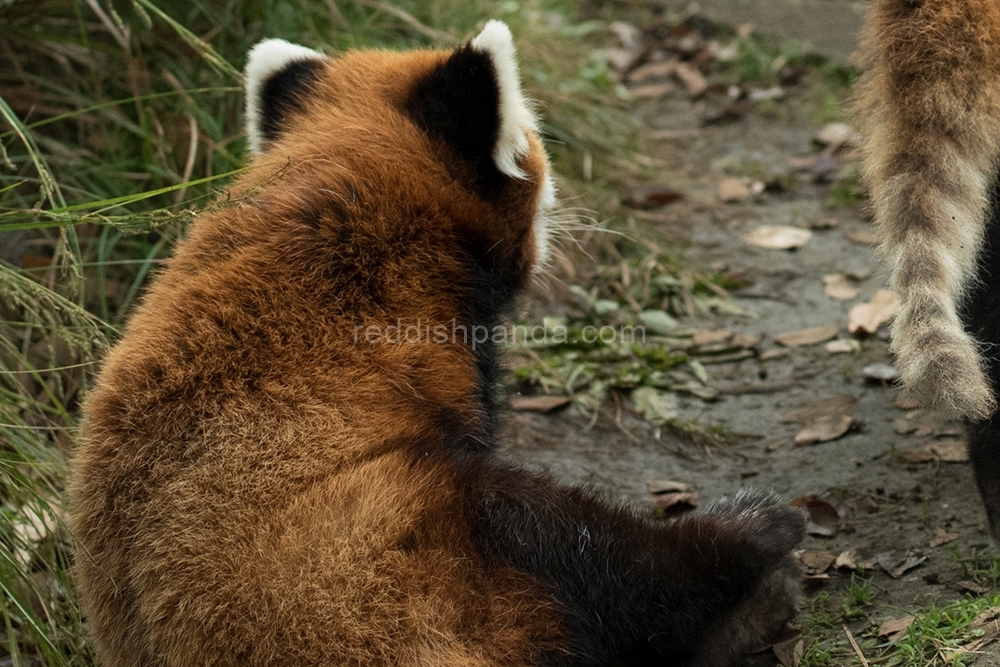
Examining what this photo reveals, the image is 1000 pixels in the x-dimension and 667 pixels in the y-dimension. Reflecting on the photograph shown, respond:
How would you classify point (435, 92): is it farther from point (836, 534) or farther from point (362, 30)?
point (362, 30)

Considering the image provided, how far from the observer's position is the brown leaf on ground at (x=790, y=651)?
3.02m

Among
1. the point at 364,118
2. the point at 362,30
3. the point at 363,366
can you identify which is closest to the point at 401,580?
the point at 363,366

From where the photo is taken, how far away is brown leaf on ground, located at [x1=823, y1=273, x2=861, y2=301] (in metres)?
5.36

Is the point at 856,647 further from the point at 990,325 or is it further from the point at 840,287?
the point at 840,287

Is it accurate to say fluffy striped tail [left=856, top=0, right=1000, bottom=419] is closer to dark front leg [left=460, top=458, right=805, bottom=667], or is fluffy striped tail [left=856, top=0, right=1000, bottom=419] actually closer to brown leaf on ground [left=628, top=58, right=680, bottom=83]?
dark front leg [left=460, top=458, right=805, bottom=667]

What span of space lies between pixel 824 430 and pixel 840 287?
1386 mm

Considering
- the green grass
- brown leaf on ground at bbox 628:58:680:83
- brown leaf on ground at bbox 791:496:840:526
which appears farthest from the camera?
brown leaf on ground at bbox 628:58:680:83

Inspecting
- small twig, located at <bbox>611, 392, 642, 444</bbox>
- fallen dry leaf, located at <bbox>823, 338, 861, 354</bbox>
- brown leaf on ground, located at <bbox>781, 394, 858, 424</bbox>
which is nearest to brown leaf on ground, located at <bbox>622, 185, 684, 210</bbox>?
fallen dry leaf, located at <bbox>823, 338, 861, 354</bbox>

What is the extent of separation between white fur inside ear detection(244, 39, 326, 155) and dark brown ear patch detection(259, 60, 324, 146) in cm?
2

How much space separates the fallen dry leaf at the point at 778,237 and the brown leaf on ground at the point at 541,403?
1.87 metres

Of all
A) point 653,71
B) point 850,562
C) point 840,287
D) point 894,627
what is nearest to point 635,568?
point 894,627

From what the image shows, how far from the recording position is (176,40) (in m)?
5.19

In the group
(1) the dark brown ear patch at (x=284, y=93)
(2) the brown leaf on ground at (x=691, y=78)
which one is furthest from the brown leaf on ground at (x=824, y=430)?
(2) the brown leaf on ground at (x=691, y=78)

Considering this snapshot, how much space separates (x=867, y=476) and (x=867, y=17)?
1.79 metres
